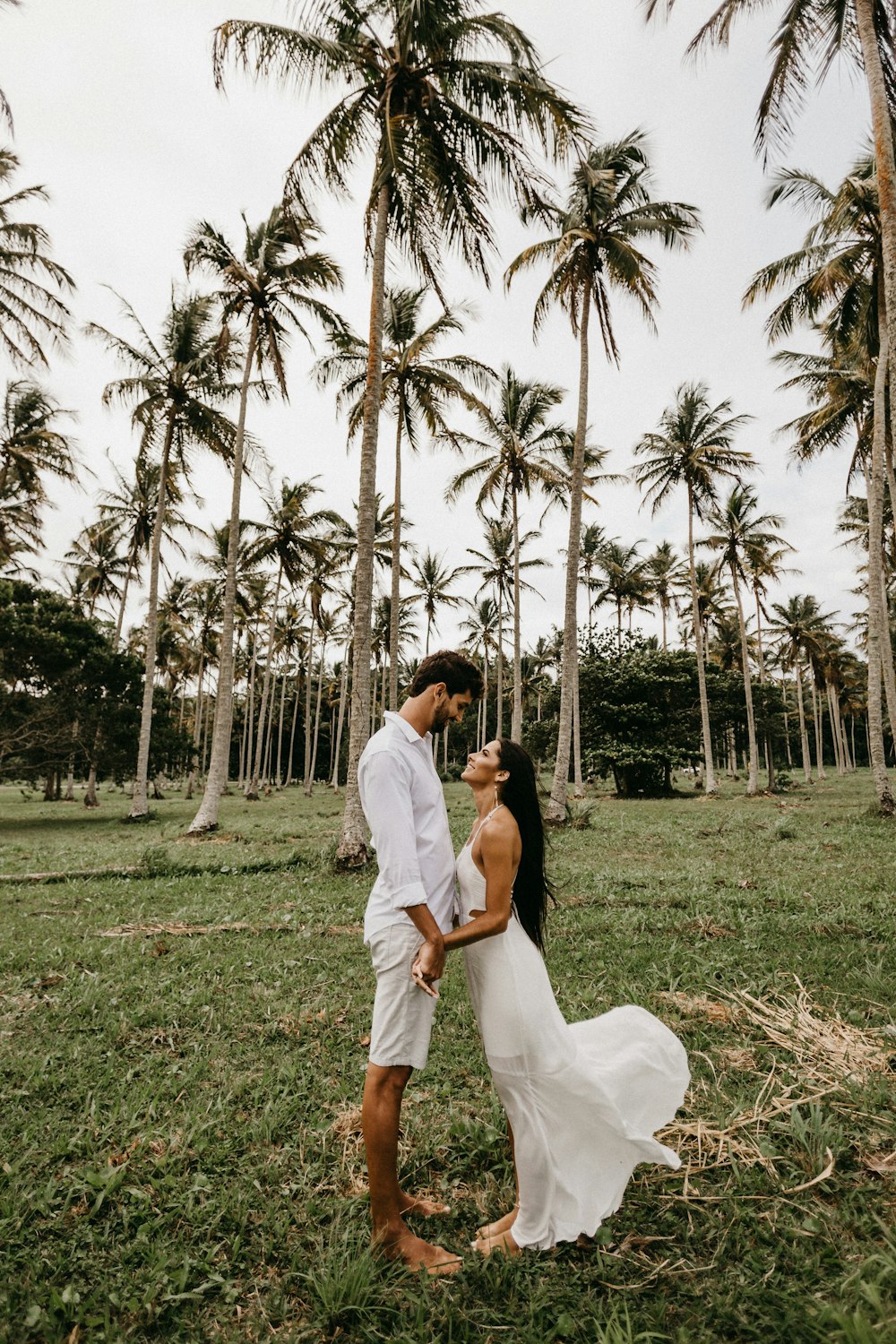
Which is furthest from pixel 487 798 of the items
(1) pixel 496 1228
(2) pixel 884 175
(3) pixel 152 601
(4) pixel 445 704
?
(3) pixel 152 601

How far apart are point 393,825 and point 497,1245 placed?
170 cm

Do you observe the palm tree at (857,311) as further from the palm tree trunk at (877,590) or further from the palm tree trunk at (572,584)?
the palm tree trunk at (572,584)

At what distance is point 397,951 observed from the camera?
2.59 metres

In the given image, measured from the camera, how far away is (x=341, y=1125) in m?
3.62

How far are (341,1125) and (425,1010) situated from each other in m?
1.59

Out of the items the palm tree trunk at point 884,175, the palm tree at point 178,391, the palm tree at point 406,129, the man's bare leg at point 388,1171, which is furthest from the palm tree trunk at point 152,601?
the man's bare leg at point 388,1171

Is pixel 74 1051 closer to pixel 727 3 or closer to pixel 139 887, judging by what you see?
pixel 139 887

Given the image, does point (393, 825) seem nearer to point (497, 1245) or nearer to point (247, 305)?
point (497, 1245)

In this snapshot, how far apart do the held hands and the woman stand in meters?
0.09

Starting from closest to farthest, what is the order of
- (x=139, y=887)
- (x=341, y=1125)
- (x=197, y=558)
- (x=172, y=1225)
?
(x=172, y=1225)
(x=341, y=1125)
(x=139, y=887)
(x=197, y=558)

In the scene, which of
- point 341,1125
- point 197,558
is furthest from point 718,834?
point 197,558

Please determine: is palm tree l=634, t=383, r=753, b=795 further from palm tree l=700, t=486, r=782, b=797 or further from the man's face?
the man's face

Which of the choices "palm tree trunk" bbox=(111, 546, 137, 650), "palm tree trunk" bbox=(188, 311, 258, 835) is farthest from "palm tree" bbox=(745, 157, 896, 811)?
"palm tree trunk" bbox=(111, 546, 137, 650)

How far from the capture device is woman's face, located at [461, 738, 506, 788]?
9.27 feet
